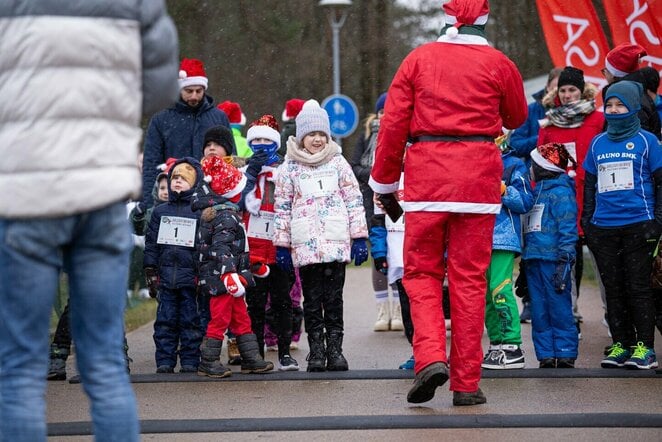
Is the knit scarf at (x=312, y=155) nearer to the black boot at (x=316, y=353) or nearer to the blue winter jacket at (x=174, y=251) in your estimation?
the blue winter jacket at (x=174, y=251)

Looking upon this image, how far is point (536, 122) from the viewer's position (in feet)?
37.4

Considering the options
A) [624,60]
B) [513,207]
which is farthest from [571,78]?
[513,207]

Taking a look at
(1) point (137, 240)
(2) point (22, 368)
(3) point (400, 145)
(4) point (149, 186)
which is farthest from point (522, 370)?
(1) point (137, 240)

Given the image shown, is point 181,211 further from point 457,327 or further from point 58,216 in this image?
point 58,216

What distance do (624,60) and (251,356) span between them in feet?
11.9

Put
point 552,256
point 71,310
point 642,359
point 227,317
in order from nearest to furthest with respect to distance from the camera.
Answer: point 71,310 → point 642,359 → point 227,317 → point 552,256

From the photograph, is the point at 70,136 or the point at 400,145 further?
the point at 400,145

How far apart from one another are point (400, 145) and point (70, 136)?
3.19 m

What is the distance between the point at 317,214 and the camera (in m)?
8.61

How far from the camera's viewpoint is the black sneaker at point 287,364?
349 inches

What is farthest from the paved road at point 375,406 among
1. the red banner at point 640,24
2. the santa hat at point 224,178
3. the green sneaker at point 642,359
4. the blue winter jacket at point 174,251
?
the red banner at point 640,24

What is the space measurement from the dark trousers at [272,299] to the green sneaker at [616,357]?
222 centimetres

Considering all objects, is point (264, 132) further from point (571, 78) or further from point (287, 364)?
point (571, 78)

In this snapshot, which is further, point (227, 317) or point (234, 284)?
point (227, 317)
